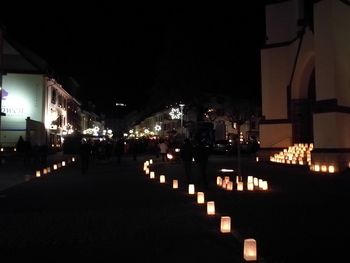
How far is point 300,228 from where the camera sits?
31.7ft

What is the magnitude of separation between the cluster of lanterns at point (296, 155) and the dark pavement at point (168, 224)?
11809 millimetres

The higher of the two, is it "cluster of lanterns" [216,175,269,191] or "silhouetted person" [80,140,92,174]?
"silhouetted person" [80,140,92,174]

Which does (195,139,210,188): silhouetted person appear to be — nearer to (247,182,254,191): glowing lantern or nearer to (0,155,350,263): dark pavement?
(0,155,350,263): dark pavement

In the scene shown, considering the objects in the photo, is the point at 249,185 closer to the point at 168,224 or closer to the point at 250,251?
the point at 168,224

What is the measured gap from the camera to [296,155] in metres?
30.6

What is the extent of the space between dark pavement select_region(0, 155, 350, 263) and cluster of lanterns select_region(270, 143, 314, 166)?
38.7 ft

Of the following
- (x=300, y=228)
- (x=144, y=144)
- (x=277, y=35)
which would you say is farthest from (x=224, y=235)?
(x=144, y=144)

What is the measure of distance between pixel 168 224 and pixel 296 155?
2199 centimetres

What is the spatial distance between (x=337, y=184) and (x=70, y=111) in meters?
56.7

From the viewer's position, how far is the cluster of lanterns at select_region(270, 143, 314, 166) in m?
28.9

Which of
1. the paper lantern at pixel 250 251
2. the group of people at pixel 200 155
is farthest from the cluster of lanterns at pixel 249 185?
the paper lantern at pixel 250 251

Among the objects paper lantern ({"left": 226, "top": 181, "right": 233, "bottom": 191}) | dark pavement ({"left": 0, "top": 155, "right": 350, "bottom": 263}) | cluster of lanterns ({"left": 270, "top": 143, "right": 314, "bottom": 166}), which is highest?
cluster of lanterns ({"left": 270, "top": 143, "right": 314, "bottom": 166})

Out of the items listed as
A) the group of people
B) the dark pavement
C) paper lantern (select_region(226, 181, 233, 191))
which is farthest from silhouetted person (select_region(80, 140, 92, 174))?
paper lantern (select_region(226, 181, 233, 191))

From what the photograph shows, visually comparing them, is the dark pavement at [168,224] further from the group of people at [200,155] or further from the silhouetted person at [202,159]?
the group of people at [200,155]
